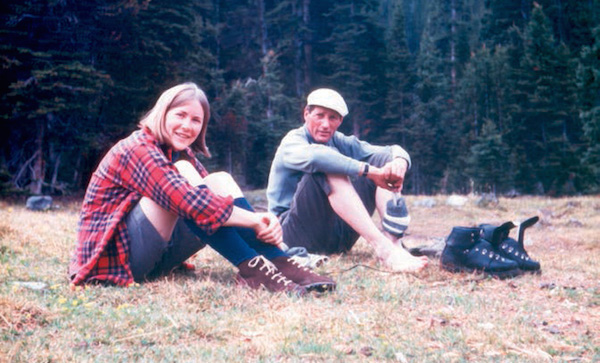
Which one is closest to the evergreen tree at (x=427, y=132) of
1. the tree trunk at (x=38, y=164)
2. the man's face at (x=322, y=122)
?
the tree trunk at (x=38, y=164)

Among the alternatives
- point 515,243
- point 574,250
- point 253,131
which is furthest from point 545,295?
point 253,131

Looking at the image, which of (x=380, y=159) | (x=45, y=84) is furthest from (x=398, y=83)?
(x=380, y=159)

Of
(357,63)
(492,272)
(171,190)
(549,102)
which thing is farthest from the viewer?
(357,63)

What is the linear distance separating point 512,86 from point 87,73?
21.4m

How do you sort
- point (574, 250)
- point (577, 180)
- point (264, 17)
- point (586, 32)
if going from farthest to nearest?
point (264, 17)
point (586, 32)
point (577, 180)
point (574, 250)

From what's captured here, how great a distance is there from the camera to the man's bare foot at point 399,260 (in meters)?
3.83

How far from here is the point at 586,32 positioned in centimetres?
2552

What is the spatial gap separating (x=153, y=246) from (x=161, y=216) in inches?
7.7

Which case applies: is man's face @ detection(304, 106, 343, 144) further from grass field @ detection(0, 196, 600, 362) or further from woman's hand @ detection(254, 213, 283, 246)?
woman's hand @ detection(254, 213, 283, 246)

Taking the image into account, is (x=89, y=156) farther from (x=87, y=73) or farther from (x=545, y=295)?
(x=545, y=295)

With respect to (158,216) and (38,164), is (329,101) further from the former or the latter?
(38,164)

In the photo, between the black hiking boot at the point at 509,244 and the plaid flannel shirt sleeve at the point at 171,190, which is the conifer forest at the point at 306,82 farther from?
the black hiking boot at the point at 509,244

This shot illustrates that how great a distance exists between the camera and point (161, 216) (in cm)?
298

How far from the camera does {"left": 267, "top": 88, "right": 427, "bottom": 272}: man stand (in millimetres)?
3979
